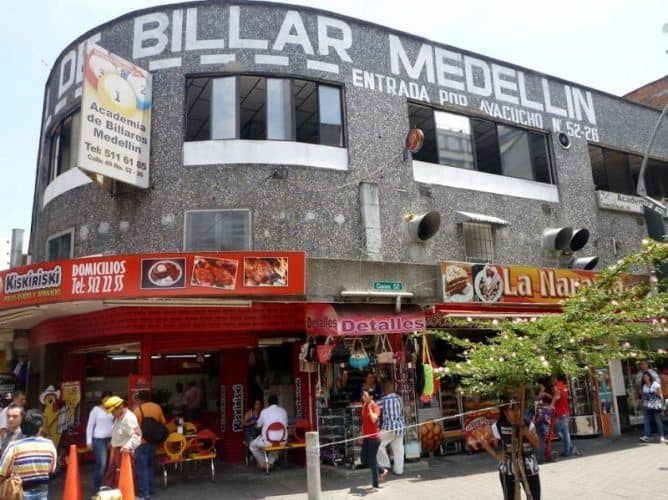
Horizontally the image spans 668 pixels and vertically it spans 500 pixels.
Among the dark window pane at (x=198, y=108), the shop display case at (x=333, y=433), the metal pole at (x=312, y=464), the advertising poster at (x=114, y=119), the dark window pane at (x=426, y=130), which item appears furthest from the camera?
the dark window pane at (x=426, y=130)

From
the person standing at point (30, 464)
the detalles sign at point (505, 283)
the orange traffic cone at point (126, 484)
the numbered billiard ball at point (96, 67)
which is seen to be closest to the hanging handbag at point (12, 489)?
the person standing at point (30, 464)

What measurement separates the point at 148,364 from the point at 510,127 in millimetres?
12053

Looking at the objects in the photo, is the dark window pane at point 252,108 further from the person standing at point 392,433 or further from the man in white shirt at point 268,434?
the person standing at point 392,433

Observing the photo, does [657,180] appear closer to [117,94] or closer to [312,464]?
[312,464]

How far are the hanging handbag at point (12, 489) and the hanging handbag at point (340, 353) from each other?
20.6 ft

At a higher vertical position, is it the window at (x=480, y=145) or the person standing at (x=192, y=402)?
the window at (x=480, y=145)

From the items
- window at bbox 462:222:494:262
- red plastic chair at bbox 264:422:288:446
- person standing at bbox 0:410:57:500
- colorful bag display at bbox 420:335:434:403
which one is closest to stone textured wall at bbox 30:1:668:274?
window at bbox 462:222:494:262

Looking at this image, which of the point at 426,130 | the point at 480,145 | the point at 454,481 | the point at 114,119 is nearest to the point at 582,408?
the point at 454,481

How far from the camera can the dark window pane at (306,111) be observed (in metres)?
13.4

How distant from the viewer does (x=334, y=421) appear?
11.7m

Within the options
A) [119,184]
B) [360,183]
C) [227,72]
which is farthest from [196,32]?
[360,183]

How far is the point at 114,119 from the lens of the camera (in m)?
11.7

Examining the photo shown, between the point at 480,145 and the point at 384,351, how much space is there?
7443mm

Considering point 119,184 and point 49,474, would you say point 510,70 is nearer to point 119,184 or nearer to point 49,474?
point 119,184
